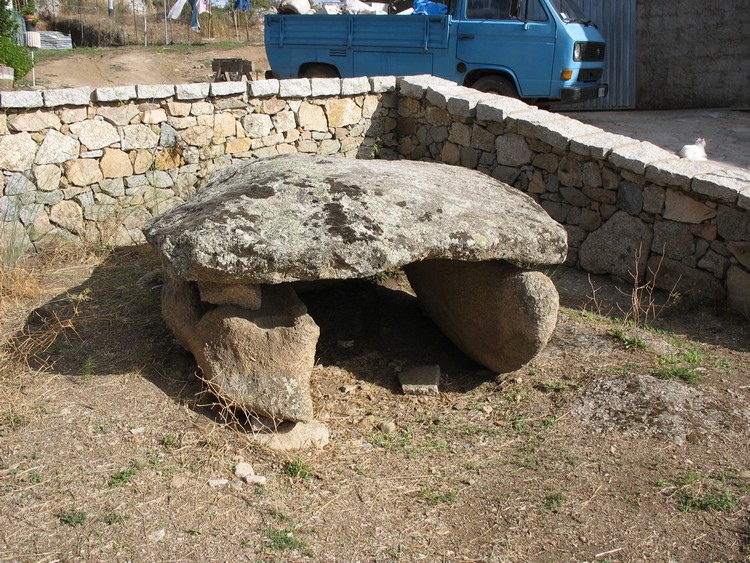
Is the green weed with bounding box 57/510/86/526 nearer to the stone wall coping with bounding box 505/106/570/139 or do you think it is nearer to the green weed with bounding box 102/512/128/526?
the green weed with bounding box 102/512/128/526

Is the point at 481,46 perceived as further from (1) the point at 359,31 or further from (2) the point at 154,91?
(2) the point at 154,91

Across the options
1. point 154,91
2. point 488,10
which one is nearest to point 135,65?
point 488,10

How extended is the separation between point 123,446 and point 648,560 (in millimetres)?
2547

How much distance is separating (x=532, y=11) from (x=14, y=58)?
31.9 feet

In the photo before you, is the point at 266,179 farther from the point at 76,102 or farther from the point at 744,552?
the point at 744,552

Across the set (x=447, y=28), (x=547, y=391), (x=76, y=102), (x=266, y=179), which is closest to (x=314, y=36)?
(x=447, y=28)

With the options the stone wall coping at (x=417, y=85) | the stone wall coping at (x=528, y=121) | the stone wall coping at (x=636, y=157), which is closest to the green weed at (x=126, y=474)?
the stone wall coping at (x=636, y=157)

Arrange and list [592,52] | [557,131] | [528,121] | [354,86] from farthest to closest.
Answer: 1. [592,52]
2. [354,86]
3. [528,121]
4. [557,131]

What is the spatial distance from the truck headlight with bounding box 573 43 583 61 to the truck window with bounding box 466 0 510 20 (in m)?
0.98

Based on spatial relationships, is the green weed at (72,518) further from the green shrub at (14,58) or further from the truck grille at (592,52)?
the green shrub at (14,58)

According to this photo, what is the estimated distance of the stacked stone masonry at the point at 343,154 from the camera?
19.1ft

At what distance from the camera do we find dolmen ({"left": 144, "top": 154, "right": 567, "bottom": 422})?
401cm

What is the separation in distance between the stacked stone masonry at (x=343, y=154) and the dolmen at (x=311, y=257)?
1.58 m

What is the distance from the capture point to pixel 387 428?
4.37 m
